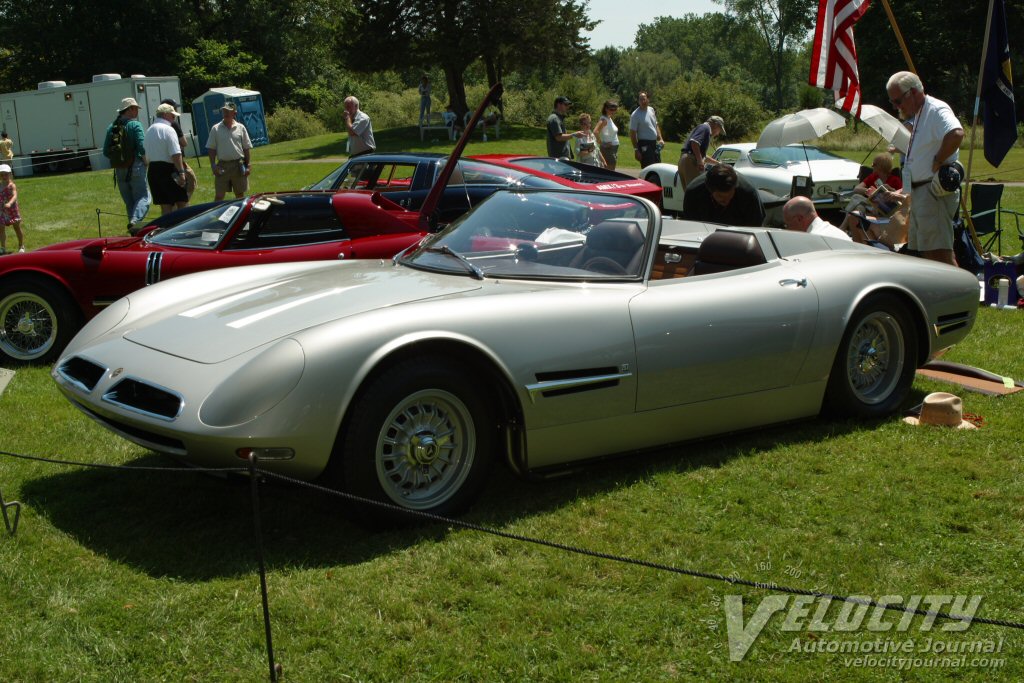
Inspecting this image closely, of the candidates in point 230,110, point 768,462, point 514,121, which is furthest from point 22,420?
point 514,121

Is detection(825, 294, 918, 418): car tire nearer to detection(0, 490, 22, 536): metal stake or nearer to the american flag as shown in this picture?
detection(0, 490, 22, 536): metal stake

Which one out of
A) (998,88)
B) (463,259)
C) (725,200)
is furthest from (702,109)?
(463,259)

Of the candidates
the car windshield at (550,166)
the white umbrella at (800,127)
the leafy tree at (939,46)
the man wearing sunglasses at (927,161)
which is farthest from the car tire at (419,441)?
the leafy tree at (939,46)

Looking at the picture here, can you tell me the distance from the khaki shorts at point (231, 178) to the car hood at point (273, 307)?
886cm

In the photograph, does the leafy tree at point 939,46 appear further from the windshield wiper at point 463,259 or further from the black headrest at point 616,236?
the windshield wiper at point 463,259

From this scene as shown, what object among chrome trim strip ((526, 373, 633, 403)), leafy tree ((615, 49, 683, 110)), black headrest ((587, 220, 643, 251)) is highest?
leafy tree ((615, 49, 683, 110))

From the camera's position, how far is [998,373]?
6656 millimetres

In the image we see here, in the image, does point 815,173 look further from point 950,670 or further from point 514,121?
point 514,121

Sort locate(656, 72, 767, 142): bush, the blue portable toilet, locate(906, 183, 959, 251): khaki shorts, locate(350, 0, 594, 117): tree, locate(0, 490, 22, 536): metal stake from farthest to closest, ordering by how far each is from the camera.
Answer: locate(656, 72, 767, 142): bush < locate(350, 0, 594, 117): tree < the blue portable toilet < locate(906, 183, 959, 251): khaki shorts < locate(0, 490, 22, 536): metal stake

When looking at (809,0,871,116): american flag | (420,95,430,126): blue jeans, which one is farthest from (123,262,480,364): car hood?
(420,95,430,126): blue jeans

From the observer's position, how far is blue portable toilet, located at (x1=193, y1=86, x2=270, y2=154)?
33500 mm

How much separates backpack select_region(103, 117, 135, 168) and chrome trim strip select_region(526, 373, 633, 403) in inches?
347

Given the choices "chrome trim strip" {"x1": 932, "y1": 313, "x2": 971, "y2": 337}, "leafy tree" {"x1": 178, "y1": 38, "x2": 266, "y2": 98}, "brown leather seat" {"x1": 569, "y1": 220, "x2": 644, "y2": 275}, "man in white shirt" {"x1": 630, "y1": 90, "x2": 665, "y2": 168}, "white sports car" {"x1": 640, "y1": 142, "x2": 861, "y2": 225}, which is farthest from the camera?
"leafy tree" {"x1": 178, "y1": 38, "x2": 266, "y2": 98}

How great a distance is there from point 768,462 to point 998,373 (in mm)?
2599
